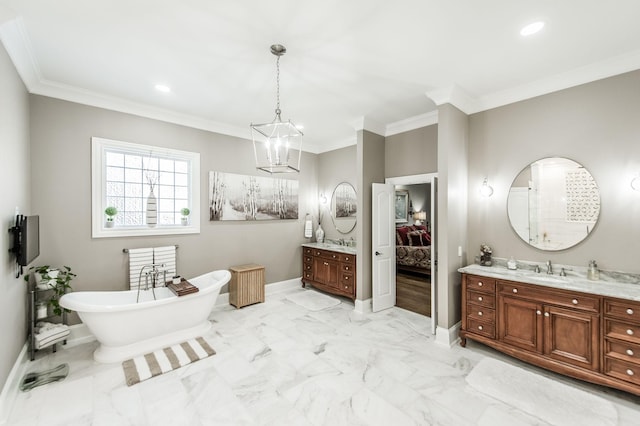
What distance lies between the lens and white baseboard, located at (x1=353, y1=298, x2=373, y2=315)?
4.25 m

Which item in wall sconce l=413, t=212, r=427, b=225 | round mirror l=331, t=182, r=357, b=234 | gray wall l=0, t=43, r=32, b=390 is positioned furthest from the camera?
wall sconce l=413, t=212, r=427, b=225

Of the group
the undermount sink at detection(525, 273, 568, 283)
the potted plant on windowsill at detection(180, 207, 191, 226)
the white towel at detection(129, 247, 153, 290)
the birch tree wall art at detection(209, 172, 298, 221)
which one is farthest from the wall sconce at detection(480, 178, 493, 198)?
the white towel at detection(129, 247, 153, 290)

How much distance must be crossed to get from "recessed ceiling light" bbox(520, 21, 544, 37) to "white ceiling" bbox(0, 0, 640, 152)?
0.05 meters

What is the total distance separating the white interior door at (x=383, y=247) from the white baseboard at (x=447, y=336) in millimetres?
1142

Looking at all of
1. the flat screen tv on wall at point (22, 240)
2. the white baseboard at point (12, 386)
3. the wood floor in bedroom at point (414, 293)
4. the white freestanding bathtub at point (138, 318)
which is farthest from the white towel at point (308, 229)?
the white baseboard at point (12, 386)

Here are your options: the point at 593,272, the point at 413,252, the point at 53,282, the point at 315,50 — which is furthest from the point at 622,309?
the point at 53,282

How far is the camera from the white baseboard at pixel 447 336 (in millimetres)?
3201

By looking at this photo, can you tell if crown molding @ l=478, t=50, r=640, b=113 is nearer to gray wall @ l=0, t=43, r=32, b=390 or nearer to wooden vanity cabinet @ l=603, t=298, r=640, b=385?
wooden vanity cabinet @ l=603, t=298, r=640, b=385

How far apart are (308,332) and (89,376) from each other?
232 cm

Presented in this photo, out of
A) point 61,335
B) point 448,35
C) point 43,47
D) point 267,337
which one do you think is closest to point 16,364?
point 61,335

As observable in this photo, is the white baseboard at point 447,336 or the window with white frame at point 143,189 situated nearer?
the white baseboard at point 447,336

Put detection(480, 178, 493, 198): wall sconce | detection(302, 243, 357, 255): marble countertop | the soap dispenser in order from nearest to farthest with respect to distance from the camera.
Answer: the soap dispenser < detection(480, 178, 493, 198): wall sconce < detection(302, 243, 357, 255): marble countertop

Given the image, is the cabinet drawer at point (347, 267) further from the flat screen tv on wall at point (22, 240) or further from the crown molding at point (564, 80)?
the flat screen tv on wall at point (22, 240)

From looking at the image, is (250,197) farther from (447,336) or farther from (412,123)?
(447,336)
